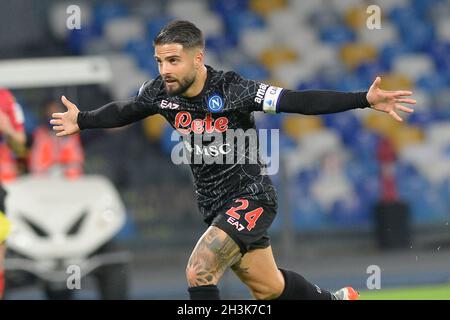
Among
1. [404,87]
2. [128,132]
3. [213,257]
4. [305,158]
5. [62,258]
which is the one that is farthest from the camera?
[404,87]

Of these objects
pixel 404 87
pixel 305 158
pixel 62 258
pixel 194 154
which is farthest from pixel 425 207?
pixel 194 154

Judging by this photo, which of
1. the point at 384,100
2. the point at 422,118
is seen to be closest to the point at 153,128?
the point at 422,118

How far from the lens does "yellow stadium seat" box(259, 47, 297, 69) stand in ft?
63.4

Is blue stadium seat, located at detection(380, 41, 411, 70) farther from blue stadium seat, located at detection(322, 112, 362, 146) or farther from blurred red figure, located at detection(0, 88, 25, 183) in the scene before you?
blurred red figure, located at detection(0, 88, 25, 183)

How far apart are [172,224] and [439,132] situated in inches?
229

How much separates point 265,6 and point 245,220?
13.1m

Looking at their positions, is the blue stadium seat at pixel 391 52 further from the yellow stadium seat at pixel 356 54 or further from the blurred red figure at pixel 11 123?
the blurred red figure at pixel 11 123

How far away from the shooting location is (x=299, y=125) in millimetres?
18406

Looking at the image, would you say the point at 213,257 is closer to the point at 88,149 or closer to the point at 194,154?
the point at 194,154

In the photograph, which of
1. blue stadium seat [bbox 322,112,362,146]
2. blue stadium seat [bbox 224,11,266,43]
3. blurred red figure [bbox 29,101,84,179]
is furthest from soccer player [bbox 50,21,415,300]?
blue stadium seat [bbox 224,11,266,43]

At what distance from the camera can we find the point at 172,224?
Result: 1425cm

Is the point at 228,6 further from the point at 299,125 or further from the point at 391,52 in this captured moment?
the point at 391,52

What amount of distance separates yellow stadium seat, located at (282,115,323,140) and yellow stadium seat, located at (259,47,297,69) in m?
1.26

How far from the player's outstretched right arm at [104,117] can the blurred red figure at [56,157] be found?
424cm
